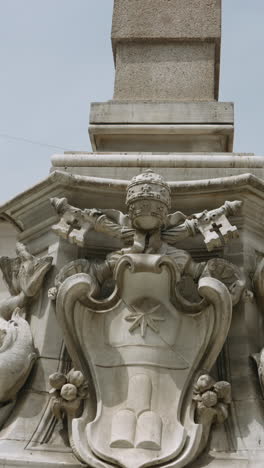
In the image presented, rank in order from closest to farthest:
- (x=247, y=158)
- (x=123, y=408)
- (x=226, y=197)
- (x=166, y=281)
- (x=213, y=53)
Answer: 1. (x=123, y=408)
2. (x=166, y=281)
3. (x=226, y=197)
4. (x=247, y=158)
5. (x=213, y=53)

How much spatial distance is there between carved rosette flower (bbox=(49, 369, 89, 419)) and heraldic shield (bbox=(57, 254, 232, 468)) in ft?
0.20

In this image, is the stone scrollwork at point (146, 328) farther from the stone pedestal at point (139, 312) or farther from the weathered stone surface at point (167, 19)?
the weathered stone surface at point (167, 19)

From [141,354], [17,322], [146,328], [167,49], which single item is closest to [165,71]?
[167,49]

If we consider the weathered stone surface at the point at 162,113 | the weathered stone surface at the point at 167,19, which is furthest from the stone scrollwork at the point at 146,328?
the weathered stone surface at the point at 167,19

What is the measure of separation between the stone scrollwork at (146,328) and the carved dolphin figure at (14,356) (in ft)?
1.16

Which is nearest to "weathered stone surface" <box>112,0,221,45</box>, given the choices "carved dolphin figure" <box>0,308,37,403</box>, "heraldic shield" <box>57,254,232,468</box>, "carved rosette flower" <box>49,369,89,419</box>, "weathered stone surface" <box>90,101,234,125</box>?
"weathered stone surface" <box>90,101,234,125</box>

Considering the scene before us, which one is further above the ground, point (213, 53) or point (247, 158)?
point (213, 53)

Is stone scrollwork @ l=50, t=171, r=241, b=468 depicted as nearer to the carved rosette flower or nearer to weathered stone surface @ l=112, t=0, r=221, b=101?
the carved rosette flower

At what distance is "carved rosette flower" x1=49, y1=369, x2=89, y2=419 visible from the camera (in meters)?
5.45

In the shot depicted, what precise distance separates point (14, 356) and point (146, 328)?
955 millimetres

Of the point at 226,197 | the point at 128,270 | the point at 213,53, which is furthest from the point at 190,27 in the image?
the point at 128,270

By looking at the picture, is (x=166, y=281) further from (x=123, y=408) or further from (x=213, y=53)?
(x=213, y=53)

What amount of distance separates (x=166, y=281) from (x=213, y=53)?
11.9ft

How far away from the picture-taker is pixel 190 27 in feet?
28.3
